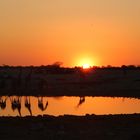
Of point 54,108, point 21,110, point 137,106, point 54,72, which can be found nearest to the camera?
point 21,110

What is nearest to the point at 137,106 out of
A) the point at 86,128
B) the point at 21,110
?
the point at 21,110

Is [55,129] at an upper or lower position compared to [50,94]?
lower

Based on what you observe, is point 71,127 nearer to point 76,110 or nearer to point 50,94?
point 76,110

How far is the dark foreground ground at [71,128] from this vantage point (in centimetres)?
2027

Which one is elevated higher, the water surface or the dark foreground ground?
the water surface

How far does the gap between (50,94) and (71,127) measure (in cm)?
2573

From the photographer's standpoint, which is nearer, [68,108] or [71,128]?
[71,128]

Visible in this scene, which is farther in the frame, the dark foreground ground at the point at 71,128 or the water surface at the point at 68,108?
the water surface at the point at 68,108

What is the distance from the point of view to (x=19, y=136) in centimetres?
2047

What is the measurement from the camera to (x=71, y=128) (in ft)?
72.9

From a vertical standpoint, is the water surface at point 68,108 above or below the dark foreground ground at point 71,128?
above

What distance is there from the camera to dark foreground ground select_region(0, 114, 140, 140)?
66.5 ft

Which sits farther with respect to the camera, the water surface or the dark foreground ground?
the water surface

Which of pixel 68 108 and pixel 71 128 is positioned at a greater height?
pixel 68 108
